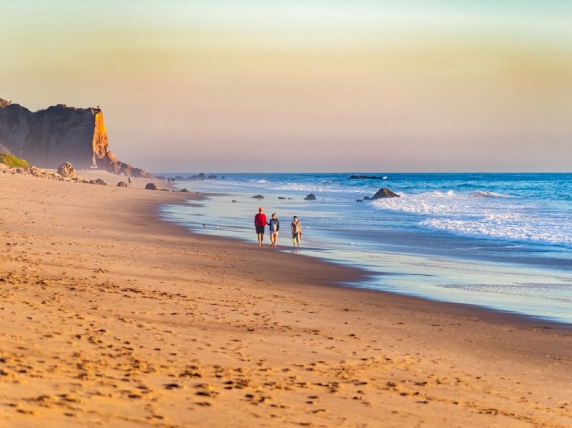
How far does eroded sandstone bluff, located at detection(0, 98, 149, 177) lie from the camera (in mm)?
158375

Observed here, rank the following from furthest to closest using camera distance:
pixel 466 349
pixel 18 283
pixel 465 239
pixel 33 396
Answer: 1. pixel 465 239
2. pixel 18 283
3. pixel 466 349
4. pixel 33 396

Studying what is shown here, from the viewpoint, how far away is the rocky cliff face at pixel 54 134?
158 m

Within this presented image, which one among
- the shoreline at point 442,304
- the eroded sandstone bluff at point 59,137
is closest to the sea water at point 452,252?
the shoreline at point 442,304

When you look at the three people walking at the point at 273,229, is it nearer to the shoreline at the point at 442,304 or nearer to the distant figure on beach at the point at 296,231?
the distant figure on beach at the point at 296,231

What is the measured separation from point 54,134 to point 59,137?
7.98ft

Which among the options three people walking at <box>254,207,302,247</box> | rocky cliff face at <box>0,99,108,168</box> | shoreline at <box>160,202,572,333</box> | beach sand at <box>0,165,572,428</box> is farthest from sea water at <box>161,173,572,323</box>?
rocky cliff face at <box>0,99,108,168</box>

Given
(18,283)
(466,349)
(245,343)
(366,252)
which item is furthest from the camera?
(366,252)

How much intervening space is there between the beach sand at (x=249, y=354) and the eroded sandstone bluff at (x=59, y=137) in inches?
5719

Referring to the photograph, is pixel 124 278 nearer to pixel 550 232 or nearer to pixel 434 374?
pixel 434 374

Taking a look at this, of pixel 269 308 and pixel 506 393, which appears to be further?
pixel 269 308

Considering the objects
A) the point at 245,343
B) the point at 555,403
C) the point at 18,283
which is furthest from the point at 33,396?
the point at 18,283

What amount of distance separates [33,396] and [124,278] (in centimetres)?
893

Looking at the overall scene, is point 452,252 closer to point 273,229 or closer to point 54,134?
point 273,229

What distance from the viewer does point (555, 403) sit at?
841 centimetres
